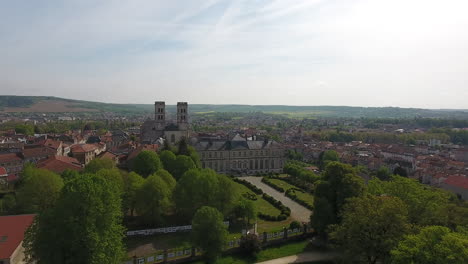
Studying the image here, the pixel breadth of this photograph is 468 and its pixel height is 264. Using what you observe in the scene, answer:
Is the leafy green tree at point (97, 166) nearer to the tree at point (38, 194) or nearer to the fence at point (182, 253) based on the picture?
the tree at point (38, 194)

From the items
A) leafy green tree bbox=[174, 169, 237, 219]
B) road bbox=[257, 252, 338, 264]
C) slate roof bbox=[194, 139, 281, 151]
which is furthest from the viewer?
slate roof bbox=[194, 139, 281, 151]

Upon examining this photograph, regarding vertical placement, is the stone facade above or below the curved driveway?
above

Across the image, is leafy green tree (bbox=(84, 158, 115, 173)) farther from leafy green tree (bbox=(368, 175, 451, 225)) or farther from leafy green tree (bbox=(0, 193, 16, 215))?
leafy green tree (bbox=(368, 175, 451, 225))

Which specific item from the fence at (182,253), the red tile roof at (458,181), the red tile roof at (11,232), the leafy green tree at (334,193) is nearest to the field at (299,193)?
the leafy green tree at (334,193)

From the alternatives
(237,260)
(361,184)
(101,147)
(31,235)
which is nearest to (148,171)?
(237,260)

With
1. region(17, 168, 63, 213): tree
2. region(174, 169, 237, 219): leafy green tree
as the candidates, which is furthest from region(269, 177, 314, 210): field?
region(17, 168, 63, 213): tree

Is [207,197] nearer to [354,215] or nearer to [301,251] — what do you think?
[301,251]
